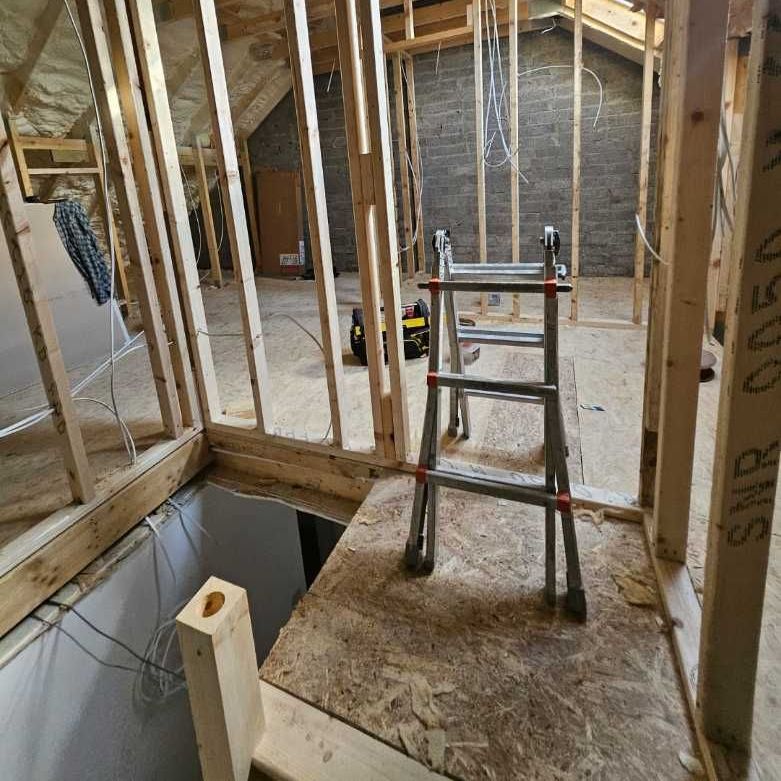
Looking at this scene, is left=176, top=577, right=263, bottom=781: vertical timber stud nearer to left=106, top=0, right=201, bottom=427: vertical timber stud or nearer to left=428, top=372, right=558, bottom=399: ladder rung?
left=428, top=372, right=558, bottom=399: ladder rung

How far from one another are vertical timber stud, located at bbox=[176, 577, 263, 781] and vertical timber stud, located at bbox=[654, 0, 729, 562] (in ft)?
3.76

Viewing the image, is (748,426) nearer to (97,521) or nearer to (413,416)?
(413,416)

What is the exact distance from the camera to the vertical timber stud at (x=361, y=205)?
5.16ft

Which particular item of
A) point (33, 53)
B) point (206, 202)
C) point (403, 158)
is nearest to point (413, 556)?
point (33, 53)

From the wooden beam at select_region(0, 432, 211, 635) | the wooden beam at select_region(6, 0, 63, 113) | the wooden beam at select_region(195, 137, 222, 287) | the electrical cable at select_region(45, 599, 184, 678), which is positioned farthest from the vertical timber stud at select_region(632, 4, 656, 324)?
the wooden beam at select_region(195, 137, 222, 287)

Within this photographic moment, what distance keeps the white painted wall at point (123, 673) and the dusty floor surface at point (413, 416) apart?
1.27ft

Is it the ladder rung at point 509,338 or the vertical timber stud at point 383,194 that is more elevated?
the vertical timber stud at point 383,194

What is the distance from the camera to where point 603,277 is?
5625 millimetres

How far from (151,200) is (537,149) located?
4681 millimetres

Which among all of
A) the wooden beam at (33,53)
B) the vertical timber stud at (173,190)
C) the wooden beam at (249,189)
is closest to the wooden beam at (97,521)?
the vertical timber stud at (173,190)

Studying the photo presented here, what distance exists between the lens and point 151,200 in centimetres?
204

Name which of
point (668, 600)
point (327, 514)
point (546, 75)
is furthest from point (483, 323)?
point (546, 75)

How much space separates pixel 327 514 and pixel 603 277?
465cm

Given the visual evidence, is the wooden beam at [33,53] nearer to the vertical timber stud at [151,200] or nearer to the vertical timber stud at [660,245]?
the vertical timber stud at [151,200]
